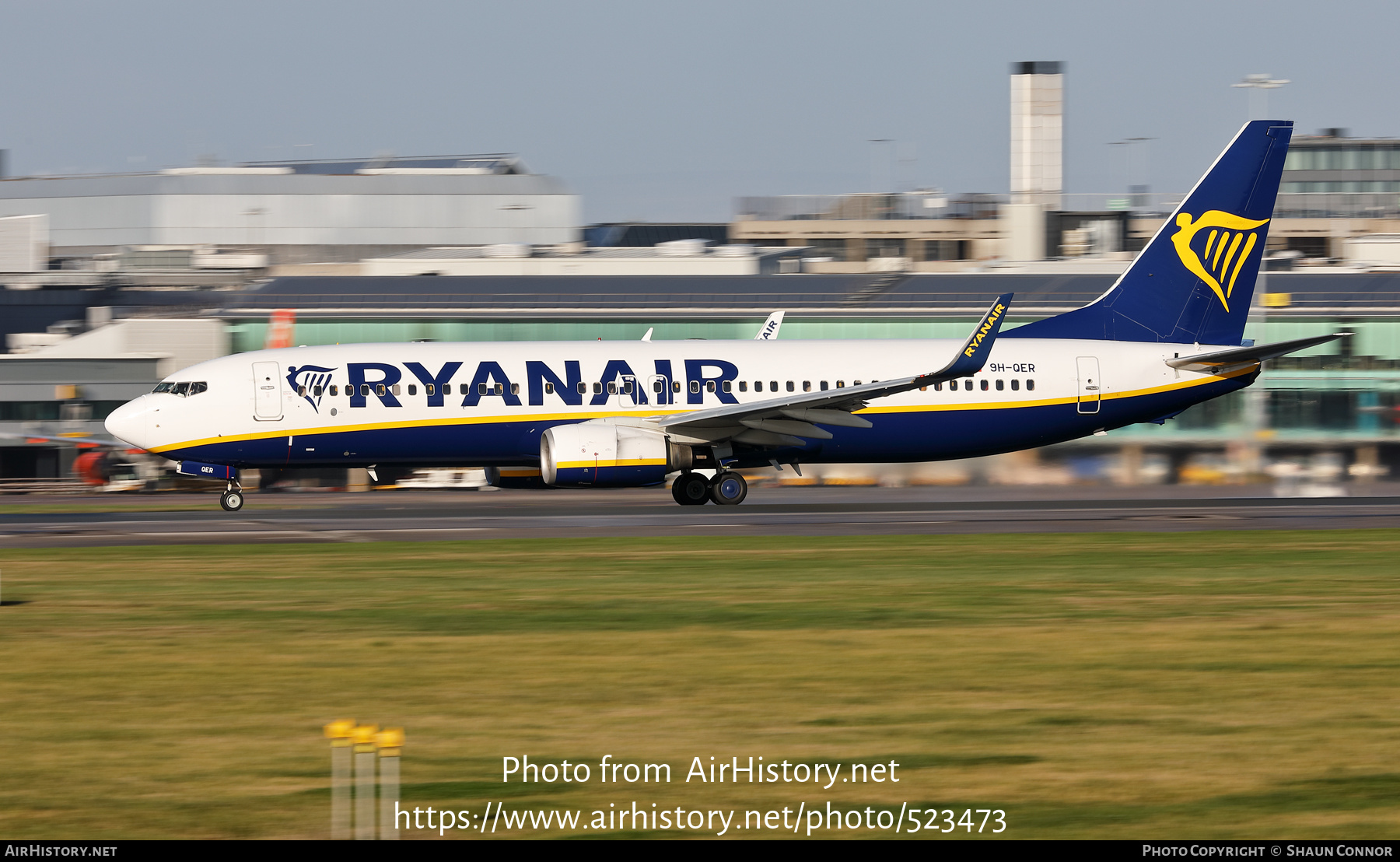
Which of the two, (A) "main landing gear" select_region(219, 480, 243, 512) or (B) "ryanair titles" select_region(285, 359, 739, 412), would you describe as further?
(A) "main landing gear" select_region(219, 480, 243, 512)

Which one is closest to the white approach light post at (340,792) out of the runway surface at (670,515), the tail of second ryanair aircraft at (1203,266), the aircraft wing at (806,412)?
the runway surface at (670,515)

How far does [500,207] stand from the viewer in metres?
125

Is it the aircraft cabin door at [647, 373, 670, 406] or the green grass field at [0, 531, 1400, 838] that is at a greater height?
the aircraft cabin door at [647, 373, 670, 406]

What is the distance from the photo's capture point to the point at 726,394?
36.9m

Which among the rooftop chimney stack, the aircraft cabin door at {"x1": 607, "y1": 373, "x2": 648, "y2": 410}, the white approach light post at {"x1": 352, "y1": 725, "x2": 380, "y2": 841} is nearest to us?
the white approach light post at {"x1": 352, "y1": 725, "x2": 380, "y2": 841}

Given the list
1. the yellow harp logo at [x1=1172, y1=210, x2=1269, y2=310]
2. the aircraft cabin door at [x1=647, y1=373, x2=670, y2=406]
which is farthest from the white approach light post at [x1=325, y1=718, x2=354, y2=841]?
the yellow harp logo at [x1=1172, y1=210, x2=1269, y2=310]

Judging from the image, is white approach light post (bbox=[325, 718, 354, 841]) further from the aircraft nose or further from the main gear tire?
the aircraft nose

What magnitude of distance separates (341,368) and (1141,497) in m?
19.7

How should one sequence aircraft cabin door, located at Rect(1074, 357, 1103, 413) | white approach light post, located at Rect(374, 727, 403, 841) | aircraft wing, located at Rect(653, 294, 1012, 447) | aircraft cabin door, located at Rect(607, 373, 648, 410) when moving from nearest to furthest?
white approach light post, located at Rect(374, 727, 403, 841)
aircraft wing, located at Rect(653, 294, 1012, 447)
aircraft cabin door, located at Rect(607, 373, 648, 410)
aircraft cabin door, located at Rect(1074, 357, 1103, 413)

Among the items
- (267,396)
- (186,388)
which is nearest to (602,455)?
(267,396)

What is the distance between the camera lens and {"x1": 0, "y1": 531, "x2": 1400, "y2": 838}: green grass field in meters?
10.4

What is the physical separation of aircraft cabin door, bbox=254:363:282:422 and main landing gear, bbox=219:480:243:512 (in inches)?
102

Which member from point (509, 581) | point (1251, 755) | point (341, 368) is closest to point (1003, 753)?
point (1251, 755)

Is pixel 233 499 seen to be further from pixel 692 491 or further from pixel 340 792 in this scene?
pixel 340 792
